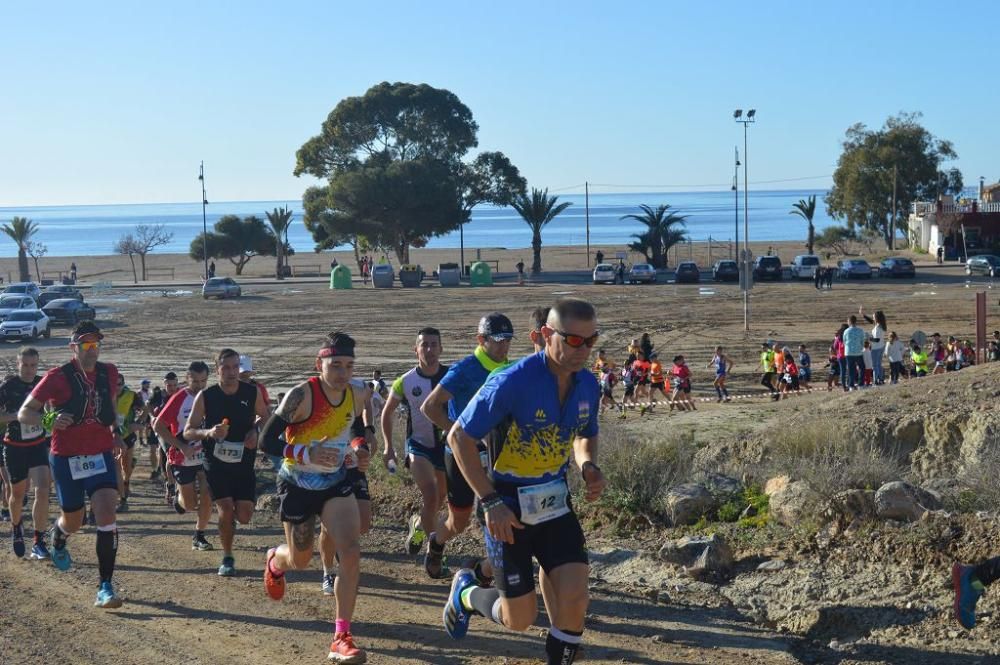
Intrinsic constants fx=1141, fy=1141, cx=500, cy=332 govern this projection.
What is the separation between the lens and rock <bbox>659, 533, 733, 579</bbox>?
770cm

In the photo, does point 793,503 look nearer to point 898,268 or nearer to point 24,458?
point 24,458

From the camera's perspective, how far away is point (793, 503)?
8.09m

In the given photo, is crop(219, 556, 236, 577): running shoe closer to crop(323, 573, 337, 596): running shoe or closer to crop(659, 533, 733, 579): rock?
crop(323, 573, 337, 596): running shoe

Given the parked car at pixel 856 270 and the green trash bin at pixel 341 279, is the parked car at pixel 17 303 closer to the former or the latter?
the green trash bin at pixel 341 279

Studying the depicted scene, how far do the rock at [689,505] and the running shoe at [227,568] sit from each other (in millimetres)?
3310

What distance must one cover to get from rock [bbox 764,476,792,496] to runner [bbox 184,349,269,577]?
385 cm

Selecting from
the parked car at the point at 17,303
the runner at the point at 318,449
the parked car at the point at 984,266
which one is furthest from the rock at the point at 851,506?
the parked car at the point at 984,266

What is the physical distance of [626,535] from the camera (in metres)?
8.77

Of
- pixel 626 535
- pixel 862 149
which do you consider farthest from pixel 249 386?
pixel 862 149

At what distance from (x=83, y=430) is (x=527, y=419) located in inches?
156

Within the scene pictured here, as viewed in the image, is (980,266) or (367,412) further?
(980,266)

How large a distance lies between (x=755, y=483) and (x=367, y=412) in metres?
3.44

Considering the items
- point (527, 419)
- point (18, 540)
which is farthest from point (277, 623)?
point (18, 540)

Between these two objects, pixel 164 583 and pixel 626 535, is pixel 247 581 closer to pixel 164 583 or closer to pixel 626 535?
pixel 164 583
